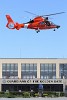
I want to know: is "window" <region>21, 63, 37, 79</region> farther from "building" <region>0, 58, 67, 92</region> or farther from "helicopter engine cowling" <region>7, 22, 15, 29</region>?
"helicopter engine cowling" <region>7, 22, 15, 29</region>

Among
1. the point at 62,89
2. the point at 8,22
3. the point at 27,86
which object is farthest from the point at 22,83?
the point at 8,22

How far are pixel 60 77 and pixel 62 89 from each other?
16.4 feet

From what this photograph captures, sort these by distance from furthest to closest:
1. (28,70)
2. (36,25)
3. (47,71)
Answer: (28,70) < (47,71) < (36,25)

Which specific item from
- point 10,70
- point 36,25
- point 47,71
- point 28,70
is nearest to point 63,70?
point 47,71

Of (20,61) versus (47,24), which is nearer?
(47,24)

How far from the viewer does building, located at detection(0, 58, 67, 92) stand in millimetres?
110750

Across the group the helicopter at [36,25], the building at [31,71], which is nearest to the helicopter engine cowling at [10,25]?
the helicopter at [36,25]

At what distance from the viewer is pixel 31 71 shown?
11562cm

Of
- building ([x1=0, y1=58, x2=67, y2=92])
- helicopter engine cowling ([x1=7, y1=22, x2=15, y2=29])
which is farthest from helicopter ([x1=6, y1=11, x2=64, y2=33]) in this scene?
building ([x1=0, y1=58, x2=67, y2=92])

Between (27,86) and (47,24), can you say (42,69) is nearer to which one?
(27,86)

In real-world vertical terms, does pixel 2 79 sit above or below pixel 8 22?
below

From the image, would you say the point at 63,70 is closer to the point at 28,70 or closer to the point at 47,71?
the point at 47,71

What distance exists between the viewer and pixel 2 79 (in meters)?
110

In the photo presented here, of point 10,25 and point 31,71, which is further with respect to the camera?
point 31,71
